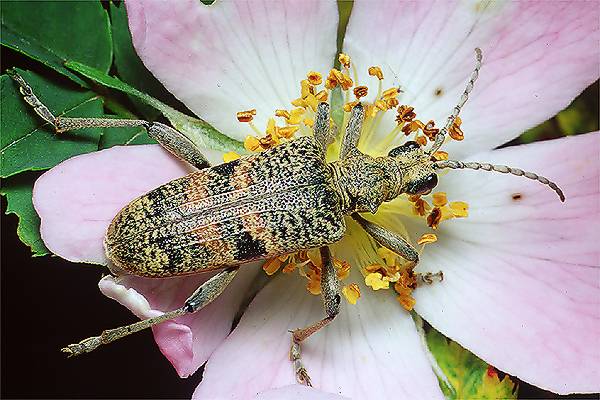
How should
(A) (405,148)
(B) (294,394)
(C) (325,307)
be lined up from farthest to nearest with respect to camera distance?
1. (A) (405,148)
2. (C) (325,307)
3. (B) (294,394)

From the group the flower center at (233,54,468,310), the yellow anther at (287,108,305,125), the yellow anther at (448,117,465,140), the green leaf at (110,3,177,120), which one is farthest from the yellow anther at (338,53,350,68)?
the green leaf at (110,3,177,120)

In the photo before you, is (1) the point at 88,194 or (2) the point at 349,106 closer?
(1) the point at 88,194

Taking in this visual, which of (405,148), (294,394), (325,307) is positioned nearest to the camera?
(294,394)

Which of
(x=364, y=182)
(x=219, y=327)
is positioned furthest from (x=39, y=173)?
(x=364, y=182)

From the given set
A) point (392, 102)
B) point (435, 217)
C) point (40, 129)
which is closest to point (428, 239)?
point (435, 217)

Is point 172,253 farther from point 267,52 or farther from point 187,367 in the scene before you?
point 267,52

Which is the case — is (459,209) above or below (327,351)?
above

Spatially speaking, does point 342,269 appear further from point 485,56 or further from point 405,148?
point 485,56

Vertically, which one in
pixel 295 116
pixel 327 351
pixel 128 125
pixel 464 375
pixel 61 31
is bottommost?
pixel 464 375
